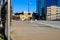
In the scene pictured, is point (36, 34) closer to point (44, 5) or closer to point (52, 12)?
point (44, 5)

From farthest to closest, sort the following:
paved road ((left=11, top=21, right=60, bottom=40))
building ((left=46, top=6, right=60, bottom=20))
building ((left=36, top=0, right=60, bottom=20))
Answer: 1. building ((left=46, top=6, right=60, bottom=20))
2. building ((left=36, top=0, right=60, bottom=20))
3. paved road ((left=11, top=21, right=60, bottom=40))

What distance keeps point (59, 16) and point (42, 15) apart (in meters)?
19.0

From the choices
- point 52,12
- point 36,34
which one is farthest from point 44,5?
point 36,34

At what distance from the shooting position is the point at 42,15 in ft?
443

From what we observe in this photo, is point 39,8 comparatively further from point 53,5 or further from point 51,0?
point 51,0

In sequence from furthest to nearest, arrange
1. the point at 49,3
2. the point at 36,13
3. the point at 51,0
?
the point at 36,13 → the point at 49,3 → the point at 51,0

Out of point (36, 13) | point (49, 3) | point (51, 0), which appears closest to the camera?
point (51, 0)

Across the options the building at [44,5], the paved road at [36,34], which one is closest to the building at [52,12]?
the building at [44,5]

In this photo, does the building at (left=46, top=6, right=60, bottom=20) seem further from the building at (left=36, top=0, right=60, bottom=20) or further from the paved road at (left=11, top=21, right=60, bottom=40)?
the paved road at (left=11, top=21, right=60, bottom=40)

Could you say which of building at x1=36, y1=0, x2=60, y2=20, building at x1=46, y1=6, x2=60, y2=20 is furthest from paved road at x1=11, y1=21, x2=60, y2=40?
building at x1=46, y1=6, x2=60, y2=20

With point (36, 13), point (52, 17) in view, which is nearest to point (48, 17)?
point (52, 17)

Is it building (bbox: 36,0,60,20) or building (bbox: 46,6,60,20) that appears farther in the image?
building (bbox: 46,6,60,20)

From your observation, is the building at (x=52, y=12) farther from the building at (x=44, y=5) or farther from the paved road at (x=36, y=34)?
the paved road at (x=36, y=34)

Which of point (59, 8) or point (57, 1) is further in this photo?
point (59, 8)
